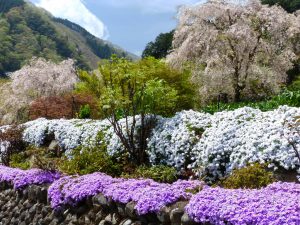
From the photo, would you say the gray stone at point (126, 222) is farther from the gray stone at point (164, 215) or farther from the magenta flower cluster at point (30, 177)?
the magenta flower cluster at point (30, 177)

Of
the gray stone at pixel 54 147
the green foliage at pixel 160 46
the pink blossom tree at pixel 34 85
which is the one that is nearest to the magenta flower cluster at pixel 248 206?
the gray stone at pixel 54 147

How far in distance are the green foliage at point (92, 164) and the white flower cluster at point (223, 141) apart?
48 centimetres

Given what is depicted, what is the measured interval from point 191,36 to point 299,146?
683 inches

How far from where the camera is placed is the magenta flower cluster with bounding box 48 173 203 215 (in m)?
7.24

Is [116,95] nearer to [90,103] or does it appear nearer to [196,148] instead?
[196,148]

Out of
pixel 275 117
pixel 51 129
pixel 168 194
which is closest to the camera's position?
pixel 168 194

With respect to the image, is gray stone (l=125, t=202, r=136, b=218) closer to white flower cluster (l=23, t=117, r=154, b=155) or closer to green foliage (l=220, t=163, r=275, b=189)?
green foliage (l=220, t=163, r=275, b=189)

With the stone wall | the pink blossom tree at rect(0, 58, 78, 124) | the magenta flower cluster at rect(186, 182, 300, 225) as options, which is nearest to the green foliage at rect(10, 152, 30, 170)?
the stone wall

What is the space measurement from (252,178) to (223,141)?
189 centimetres

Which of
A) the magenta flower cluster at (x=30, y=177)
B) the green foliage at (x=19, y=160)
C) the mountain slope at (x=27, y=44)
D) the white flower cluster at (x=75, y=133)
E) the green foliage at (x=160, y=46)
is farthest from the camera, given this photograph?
the mountain slope at (x=27, y=44)

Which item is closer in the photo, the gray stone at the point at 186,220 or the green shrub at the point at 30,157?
the gray stone at the point at 186,220

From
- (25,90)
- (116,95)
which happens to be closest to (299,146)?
(116,95)

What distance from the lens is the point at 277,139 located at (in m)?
8.34

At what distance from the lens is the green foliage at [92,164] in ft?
38.0
